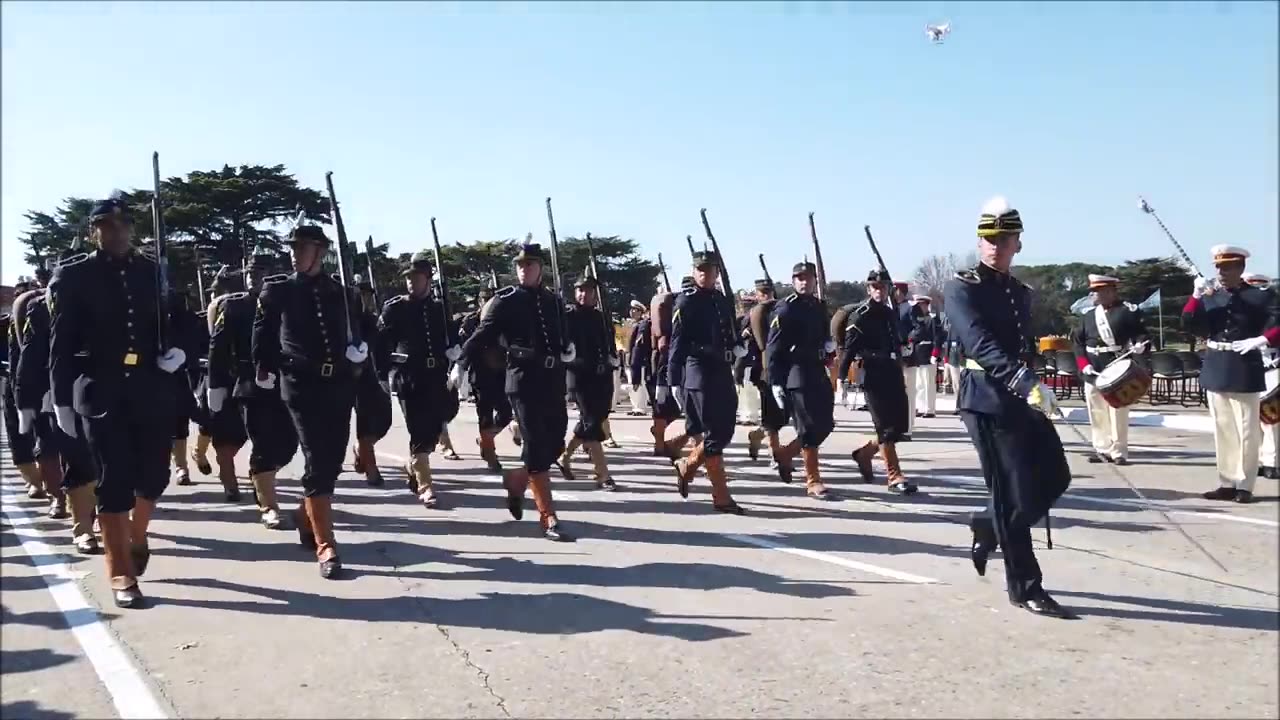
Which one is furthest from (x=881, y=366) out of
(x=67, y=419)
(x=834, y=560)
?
(x=67, y=419)

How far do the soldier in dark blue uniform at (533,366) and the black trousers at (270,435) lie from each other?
154cm

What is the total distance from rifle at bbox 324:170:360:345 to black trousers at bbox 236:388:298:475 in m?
1.44

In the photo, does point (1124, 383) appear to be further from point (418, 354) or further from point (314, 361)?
point (314, 361)

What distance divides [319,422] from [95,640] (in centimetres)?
181

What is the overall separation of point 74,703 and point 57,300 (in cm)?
240

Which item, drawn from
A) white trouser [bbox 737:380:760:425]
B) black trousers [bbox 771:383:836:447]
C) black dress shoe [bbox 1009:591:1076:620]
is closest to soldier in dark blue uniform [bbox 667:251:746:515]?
black trousers [bbox 771:383:836:447]

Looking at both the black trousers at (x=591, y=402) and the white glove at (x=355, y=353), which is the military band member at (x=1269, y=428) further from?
the white glove at (x=355, y=353)

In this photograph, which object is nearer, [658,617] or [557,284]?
[658,617]

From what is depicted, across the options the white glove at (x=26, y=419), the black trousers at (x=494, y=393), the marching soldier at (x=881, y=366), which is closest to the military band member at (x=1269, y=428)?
the marching soldier at (x=881, y=366)

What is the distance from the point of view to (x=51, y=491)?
29.2 feet

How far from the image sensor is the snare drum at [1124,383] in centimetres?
841

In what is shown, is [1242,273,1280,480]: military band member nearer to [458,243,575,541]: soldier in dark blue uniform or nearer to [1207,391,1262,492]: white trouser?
[1207,391,1262,492]: white trouser

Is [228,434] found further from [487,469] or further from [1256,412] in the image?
[1256,412]

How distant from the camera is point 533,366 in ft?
24.4
